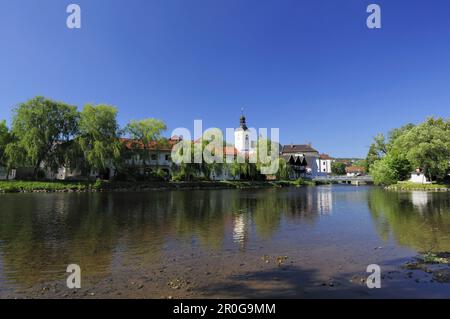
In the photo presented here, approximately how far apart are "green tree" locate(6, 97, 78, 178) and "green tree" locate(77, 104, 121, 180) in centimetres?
245

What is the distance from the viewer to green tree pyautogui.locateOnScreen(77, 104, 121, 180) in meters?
50.7

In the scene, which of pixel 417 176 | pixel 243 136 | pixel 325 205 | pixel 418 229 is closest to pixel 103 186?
pixel 325 205

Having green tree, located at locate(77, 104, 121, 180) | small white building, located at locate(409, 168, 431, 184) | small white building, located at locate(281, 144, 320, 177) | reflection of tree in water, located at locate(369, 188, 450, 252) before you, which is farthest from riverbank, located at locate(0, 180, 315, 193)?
small white building, located at locate(281, 144, 320, 177)

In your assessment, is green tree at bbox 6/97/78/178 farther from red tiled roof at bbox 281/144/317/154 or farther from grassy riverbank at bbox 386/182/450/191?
red tiled roof at bbox 281/144/317/154

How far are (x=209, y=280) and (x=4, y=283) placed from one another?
5.28 m

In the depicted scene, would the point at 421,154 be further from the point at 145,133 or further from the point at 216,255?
the point at 216,255

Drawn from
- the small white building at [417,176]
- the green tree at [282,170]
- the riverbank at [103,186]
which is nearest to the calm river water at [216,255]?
the riverbank at [103,186]

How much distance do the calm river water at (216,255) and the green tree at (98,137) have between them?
3167 cm

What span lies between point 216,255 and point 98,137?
4620 centimetres

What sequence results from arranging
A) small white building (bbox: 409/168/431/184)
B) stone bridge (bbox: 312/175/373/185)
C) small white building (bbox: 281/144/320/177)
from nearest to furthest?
small white building (bbox: 409/168/431/184) < stone bridge (bbox: 312/175/373/185) < small white building (bbox: 281/144/320/177)

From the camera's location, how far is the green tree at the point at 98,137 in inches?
1994

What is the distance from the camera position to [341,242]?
536 inches
